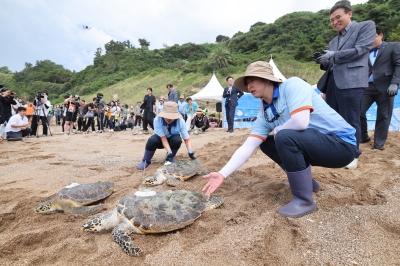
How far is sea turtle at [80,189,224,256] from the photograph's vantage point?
1.61 metres

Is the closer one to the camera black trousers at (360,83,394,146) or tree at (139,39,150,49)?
black trousers at (360,83,394,146)

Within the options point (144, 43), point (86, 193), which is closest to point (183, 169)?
point (86, 193)

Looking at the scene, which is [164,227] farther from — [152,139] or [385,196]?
[152,139]

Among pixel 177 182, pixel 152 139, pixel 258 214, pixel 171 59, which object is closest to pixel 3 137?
pixel 152 139

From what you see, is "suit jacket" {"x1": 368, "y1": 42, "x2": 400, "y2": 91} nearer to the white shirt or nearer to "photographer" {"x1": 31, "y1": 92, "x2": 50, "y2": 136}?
the white shirt

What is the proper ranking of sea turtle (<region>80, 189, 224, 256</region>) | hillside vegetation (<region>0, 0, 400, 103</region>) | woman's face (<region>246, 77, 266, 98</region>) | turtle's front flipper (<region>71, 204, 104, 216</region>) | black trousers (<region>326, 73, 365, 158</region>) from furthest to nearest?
1. hillside vegetation (<region>0, 0, 400, 103</region>)
2. black trousers (<region>326, 73, 365, 158</region>)
3. turtle's front flipper (<region>71, 204, 104, 216</region>)
4. woman's face (<region>246, 77, 266, 98</region>)
5. sea turtle (<region>80, 189, 224, 256</region>)

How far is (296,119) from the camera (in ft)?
5.24

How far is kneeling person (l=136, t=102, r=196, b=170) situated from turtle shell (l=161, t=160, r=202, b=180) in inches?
14.9

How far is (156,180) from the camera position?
8.98ft

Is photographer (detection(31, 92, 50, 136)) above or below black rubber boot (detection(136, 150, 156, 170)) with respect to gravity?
above

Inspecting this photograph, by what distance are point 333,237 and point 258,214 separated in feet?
1.63

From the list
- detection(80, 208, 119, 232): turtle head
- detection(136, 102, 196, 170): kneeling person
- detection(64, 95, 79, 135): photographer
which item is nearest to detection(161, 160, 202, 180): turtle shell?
detection(136, 102, 196, 170): kneeling person

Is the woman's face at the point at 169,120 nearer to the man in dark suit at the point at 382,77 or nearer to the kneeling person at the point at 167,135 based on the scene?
the kneeling person at the point at 167,135

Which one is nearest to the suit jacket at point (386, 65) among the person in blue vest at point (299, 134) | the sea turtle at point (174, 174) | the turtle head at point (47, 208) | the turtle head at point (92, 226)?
the person in blue vest at point (299, 134)
